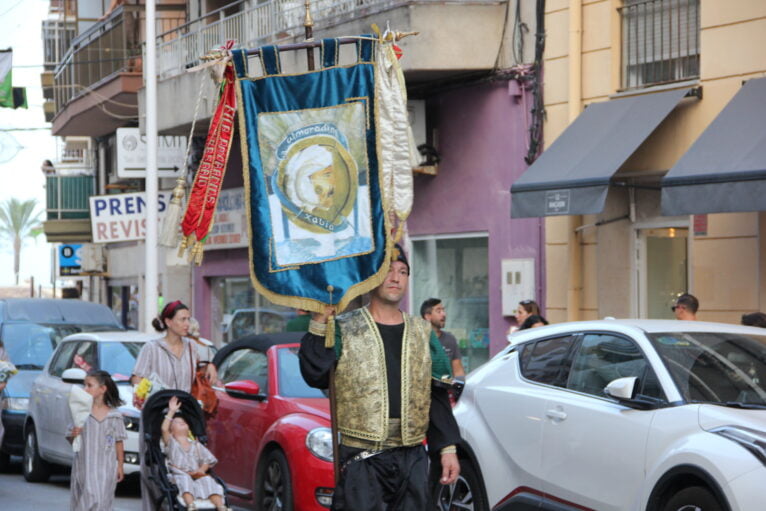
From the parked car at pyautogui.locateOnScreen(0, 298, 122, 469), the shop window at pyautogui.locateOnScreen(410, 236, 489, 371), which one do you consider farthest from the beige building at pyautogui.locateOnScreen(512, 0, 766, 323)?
the parked car at pyautogui.locateOnScreen(0, 298, 122, 469)

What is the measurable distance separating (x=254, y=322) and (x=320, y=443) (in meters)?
14.5

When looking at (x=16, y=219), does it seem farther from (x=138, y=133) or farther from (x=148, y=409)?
(x=148, y=409)

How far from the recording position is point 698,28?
15.0m

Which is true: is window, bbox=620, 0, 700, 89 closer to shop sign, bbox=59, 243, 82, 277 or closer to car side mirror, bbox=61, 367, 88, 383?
car side mirror, bbox=61, 367, 88, 383

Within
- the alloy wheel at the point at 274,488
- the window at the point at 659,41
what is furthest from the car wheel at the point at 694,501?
the window at the point at 659,41

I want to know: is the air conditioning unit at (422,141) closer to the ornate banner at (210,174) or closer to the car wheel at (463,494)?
the car wheel at (463,494)

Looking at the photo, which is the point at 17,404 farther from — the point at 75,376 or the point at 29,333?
the point at 75,376

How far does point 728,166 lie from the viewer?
12.6m

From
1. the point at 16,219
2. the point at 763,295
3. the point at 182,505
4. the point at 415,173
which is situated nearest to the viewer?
the point at 182,505

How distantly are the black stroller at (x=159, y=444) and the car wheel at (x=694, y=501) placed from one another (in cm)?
380

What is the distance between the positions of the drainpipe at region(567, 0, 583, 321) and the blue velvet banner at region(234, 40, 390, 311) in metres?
8.99

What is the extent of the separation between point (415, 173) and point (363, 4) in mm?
2373

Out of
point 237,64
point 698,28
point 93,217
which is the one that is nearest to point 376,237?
point 237,64

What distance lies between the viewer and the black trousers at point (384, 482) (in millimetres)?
6598
